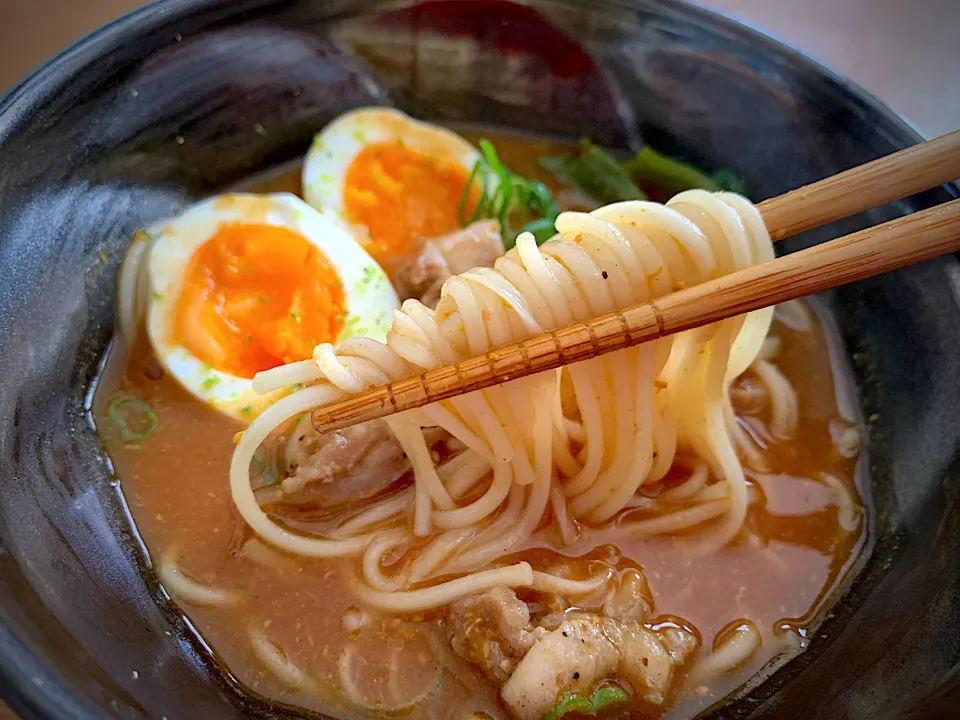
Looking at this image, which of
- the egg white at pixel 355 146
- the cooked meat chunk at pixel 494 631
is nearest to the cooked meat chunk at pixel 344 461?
the cooked meat chunk at pixel 494 631

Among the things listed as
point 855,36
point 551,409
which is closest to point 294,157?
point 551,409

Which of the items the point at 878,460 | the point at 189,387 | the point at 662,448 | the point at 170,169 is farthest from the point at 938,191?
the point at 170,169

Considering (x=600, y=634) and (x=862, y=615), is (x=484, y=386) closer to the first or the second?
(x=600, y=634)

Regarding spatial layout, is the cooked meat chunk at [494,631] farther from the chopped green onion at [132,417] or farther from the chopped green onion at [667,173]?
the chopped green onion at [667,173]

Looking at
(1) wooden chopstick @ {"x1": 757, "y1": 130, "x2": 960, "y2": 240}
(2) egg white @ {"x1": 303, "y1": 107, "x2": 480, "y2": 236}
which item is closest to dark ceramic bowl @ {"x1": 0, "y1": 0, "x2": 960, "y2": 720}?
(2) egg white @ {"x1": 303, "y1": 107, "x2": 480, "y2": 236}

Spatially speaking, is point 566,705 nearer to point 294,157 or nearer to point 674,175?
point 674,175

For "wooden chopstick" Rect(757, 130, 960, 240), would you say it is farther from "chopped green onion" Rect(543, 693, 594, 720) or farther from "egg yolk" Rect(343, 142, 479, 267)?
"egg yolk" Rect(343, 142, 479, 267)
